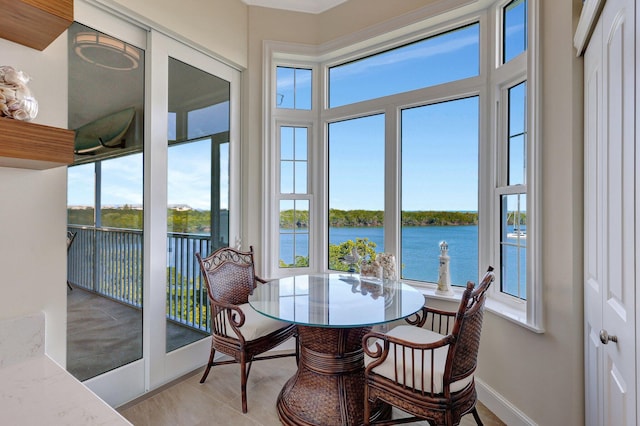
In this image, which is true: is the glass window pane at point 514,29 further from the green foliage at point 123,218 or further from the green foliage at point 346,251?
the green foliage at point 123,218

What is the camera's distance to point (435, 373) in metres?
1.60

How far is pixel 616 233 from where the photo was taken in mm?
1130

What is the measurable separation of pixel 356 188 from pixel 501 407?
203 cm

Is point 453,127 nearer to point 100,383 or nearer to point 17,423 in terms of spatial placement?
point 17,423

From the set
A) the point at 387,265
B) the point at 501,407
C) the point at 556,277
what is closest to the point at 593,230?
the point at 556,277

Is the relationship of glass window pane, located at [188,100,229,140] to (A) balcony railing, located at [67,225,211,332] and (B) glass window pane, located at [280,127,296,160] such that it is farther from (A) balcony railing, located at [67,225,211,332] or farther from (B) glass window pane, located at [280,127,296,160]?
(A) balcony railing, located at [67,225,211,332]

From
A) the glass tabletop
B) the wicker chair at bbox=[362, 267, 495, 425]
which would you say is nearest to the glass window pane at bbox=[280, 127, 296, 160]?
the glass tabletop

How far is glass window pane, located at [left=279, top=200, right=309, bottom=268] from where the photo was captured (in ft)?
11.0

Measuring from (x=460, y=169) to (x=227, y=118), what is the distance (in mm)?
2110

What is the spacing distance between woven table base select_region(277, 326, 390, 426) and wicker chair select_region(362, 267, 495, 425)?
0.88 feet

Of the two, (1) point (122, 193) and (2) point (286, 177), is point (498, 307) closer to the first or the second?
(2) point (286, 177)

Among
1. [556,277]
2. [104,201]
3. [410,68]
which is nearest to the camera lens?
[556,277]

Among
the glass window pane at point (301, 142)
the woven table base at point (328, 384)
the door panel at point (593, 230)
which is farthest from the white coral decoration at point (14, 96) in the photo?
the glass window pane at point (301, 142)

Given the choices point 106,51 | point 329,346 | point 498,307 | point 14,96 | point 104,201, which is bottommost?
point 329,346
